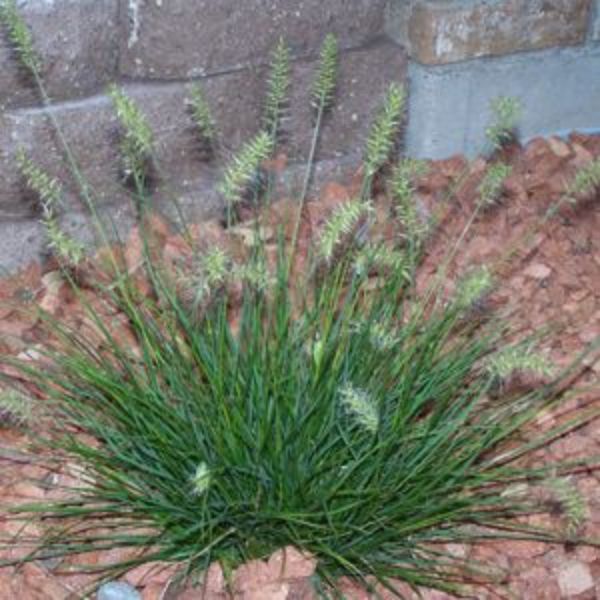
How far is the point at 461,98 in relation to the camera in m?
2.85

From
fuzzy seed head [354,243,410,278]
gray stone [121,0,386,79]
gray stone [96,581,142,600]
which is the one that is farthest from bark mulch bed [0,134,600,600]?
gray stone [121,0,386,79]

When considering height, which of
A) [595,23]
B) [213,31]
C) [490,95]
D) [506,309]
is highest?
[213,31]

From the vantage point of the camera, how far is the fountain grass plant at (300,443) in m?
1.87

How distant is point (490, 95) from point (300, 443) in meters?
1.30

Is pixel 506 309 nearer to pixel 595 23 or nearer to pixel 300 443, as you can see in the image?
pixel 300 443

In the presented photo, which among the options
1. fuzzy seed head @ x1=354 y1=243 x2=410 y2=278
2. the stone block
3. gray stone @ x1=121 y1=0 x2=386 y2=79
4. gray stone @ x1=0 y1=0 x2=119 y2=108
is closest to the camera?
fuzzy seed head @ x1=354 y1=243 x2=410 y2=278

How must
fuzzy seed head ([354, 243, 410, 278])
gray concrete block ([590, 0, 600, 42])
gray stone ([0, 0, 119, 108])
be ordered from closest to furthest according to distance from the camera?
fuzzy seed head ([354, 243, 410, 278]) → gray stone ([0, 0, 119, 108]) → gray concrete block ([590, 0, 600, 42])

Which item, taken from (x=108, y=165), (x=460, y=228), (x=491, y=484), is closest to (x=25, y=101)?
(x=108, y=165)

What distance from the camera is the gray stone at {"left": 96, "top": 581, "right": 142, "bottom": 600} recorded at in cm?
189

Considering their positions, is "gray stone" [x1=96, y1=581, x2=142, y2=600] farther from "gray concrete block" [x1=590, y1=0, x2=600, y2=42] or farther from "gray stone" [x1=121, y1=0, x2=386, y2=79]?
"gray concrete block" [x1=590, y1=0, x2=600, y2=42]

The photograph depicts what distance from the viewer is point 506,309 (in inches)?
97.0

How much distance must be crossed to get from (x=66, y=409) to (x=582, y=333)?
104 centimetres

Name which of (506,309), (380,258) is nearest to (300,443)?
(380,258)

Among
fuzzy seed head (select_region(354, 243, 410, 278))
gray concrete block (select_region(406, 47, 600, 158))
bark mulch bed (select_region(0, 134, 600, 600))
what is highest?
fuzzy seed head (select_region(354, 243, 410, 278))
